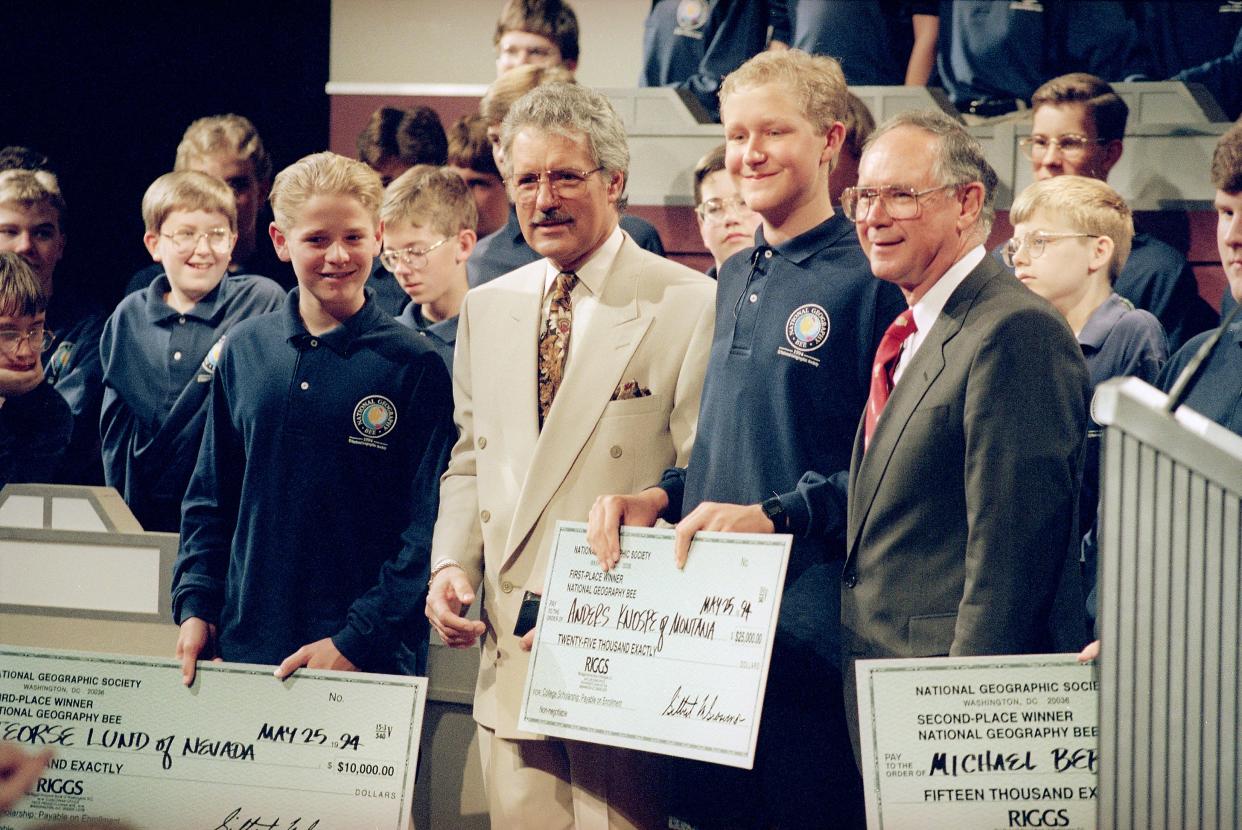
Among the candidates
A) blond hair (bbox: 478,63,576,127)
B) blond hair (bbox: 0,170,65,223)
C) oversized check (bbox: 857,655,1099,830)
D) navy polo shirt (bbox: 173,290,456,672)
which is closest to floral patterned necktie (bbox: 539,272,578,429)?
navy polo shirt (bbox: 173,290,456,672)

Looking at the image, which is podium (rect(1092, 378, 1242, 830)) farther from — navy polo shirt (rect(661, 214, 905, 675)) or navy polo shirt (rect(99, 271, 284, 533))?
navy polo shirt (rect(99, 271, 284, 533))

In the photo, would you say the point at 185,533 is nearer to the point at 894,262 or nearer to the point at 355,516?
the point at 355,516

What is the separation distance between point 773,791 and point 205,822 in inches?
35.7

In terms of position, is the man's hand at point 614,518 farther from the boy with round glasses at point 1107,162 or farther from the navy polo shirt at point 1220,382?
the boy with round glasses at point 1107,162

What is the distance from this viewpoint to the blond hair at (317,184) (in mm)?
2645

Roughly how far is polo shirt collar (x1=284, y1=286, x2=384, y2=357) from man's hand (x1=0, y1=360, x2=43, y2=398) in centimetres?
91

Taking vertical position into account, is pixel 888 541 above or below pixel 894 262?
below

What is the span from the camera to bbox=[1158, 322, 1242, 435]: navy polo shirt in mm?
2547

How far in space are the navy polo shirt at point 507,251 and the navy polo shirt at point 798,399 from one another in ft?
4.59

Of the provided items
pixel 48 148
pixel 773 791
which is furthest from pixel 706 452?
pixel 48 148

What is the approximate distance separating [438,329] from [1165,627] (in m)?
2.16

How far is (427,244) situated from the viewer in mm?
3479

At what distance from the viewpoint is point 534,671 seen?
2.20 metres

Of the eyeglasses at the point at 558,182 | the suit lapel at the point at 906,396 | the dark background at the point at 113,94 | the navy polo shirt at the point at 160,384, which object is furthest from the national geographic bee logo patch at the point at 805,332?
the dark background at the point at 113,94
